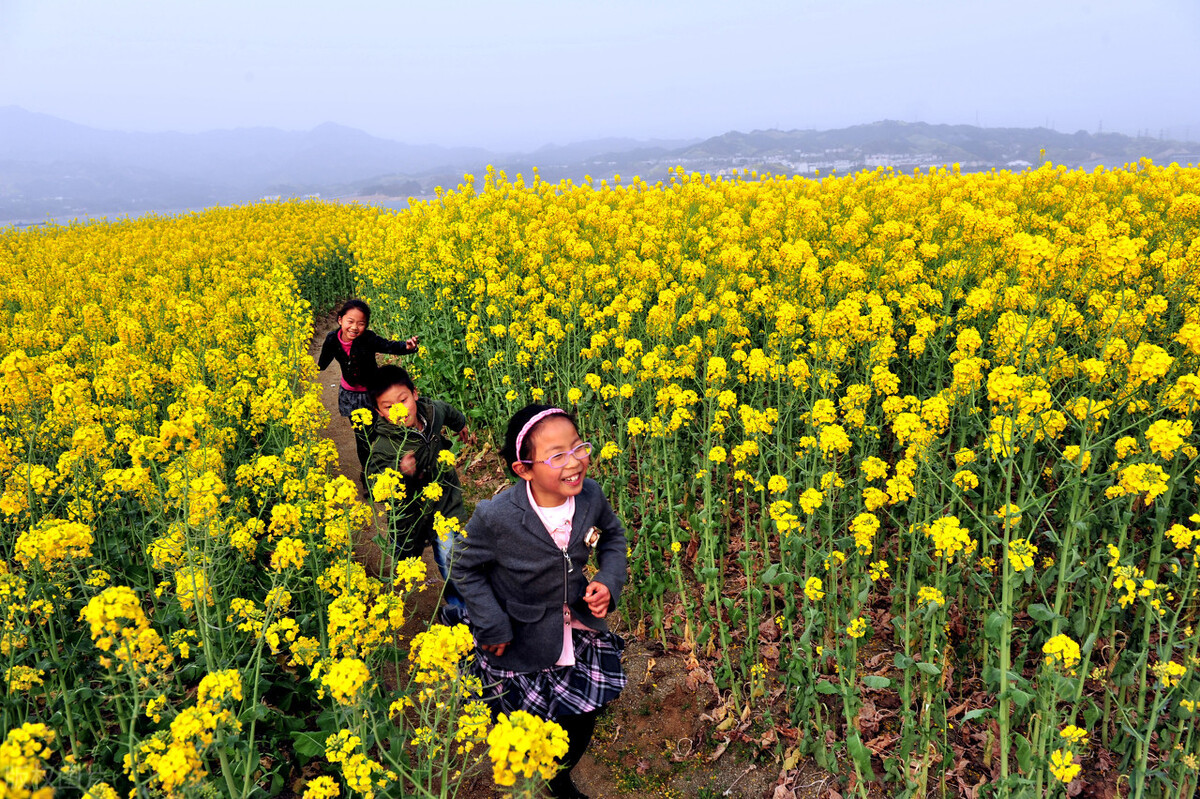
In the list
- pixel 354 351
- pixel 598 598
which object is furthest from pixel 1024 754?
pixel 354 351

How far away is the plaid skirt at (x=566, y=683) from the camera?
130 inches

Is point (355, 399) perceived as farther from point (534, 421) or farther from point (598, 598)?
point (598, 598)

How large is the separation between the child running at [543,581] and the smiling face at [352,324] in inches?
142

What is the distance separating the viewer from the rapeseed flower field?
2.89 meters

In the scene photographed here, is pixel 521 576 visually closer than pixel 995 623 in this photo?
No

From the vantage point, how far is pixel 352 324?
629 centimetres

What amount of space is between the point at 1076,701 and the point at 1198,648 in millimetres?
922

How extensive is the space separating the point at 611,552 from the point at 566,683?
2.26 feet

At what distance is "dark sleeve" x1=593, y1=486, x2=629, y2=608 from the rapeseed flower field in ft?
2.77

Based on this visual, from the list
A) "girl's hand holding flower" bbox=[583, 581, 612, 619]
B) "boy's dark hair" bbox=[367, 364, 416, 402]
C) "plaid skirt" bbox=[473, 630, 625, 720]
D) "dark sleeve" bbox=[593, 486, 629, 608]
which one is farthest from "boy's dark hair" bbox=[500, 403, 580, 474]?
"boy's dark hair" bbox=[367, 364, 416, 402]

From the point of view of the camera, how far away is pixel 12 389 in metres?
4.41

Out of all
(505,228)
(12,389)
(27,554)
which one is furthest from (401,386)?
(505,228)

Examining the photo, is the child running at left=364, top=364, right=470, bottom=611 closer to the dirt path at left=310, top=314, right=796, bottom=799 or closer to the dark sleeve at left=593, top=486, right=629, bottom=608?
the dirt path at left=310, top=314, right=796, bottom=799

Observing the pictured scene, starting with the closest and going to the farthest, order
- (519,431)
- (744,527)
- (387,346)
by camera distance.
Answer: (519,431) < (744,527) < (387,346)
